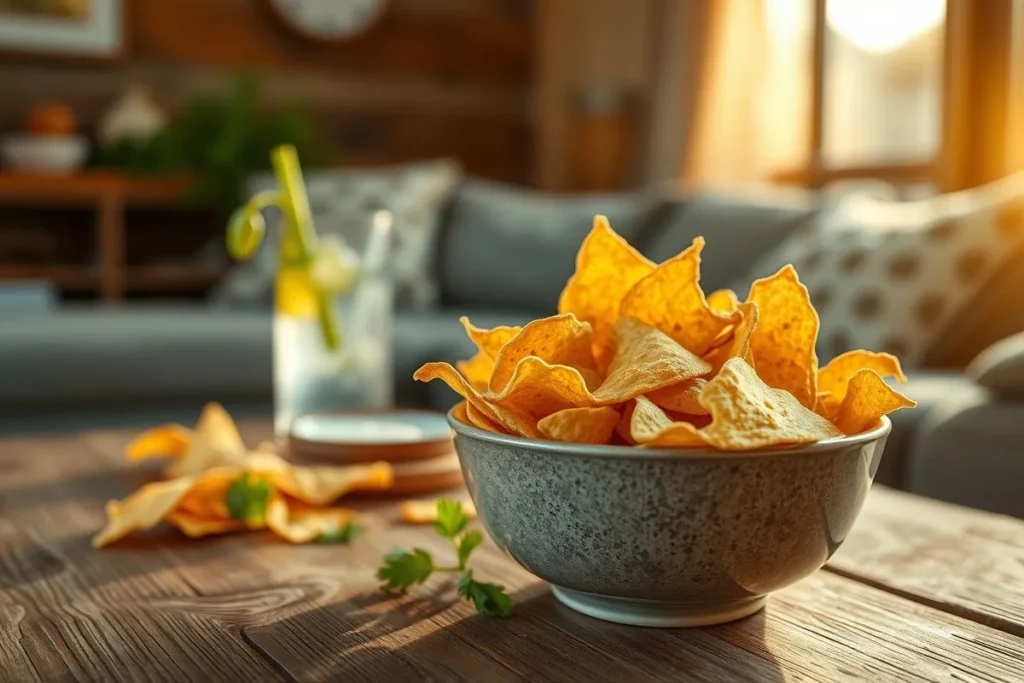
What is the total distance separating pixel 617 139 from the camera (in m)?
4.77

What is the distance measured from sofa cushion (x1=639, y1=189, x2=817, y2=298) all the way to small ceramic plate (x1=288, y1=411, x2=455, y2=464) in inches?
63.8

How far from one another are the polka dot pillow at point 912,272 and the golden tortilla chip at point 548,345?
5.44 ft

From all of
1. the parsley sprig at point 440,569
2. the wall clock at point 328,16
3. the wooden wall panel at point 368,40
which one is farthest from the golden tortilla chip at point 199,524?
the wall clock at point 328,16

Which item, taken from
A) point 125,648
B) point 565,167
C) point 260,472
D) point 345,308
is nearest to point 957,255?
point 345,308

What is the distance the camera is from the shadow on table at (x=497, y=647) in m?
0.62

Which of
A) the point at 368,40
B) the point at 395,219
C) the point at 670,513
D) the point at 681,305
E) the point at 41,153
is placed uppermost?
the point at 368,40

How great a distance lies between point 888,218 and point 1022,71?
3.89 ft

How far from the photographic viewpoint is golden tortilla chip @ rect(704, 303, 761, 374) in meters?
0.65

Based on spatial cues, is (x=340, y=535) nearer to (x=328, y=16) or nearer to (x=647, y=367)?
(x=647, y=367)

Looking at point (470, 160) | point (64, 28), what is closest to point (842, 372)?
point (64, 28)

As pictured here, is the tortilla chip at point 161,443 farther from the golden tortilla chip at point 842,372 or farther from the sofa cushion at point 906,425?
the sofa cushion at point 906,425

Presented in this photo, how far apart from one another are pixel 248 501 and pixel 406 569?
258 mm

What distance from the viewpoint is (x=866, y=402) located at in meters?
0.66

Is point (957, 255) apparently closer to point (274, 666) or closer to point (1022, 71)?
point (1022, 71)
